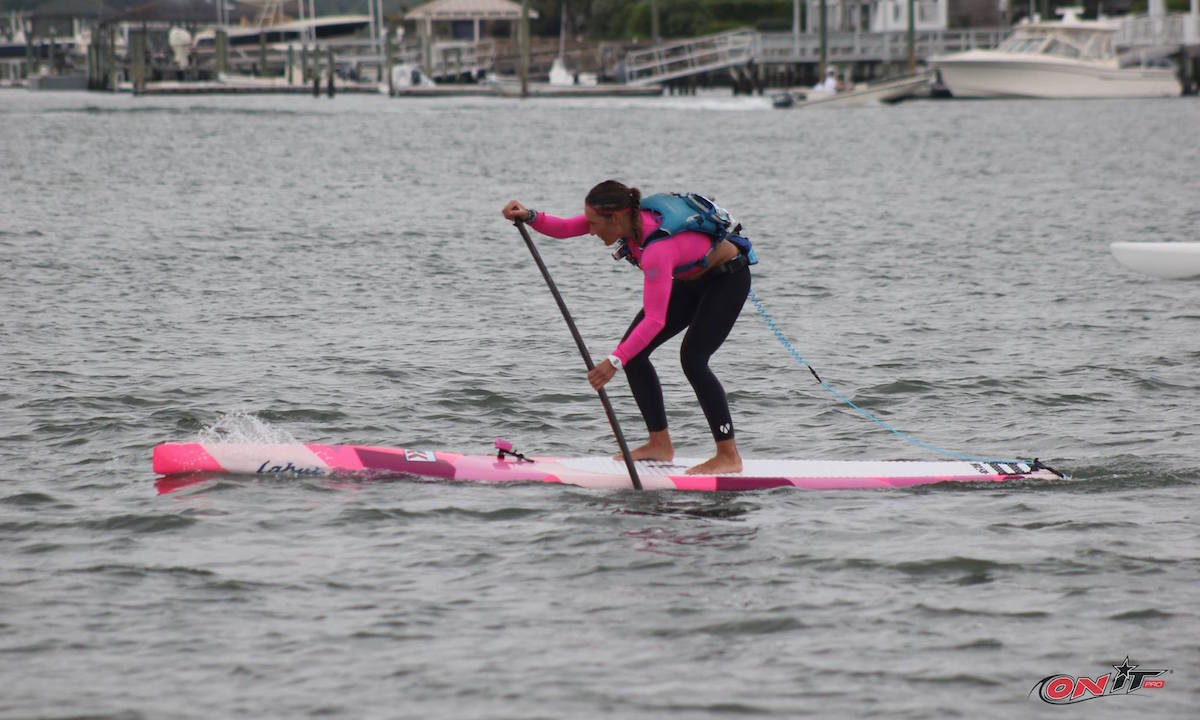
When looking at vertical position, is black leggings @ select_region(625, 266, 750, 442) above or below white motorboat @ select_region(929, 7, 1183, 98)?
below

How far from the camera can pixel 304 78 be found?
10531 centimetres

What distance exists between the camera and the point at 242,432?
11242mm

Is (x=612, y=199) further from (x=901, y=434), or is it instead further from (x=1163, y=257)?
(x=1163, y=257)

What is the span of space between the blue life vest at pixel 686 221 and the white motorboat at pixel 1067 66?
66250 millimetres

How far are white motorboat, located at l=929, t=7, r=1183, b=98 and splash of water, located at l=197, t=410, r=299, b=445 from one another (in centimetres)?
6512

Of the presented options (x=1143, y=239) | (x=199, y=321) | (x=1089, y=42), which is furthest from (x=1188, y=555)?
(x=1089, y=42)

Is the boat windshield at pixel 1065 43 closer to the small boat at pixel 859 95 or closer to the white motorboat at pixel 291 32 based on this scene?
the small boat at pixel 859 95

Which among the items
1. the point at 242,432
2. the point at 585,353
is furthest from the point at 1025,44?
the point at 585,353

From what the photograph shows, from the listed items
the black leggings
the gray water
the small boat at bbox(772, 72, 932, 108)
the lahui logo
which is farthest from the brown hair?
the small boat at bbox(772, 72, 932, 108)

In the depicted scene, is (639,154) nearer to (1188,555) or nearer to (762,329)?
(762,329)

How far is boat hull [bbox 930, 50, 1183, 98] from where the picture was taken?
70.9 metres

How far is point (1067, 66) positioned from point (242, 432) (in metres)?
65.9

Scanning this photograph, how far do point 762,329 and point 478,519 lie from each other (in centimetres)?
830

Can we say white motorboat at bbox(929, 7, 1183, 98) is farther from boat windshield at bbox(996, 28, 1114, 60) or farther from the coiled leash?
the coiled leash
